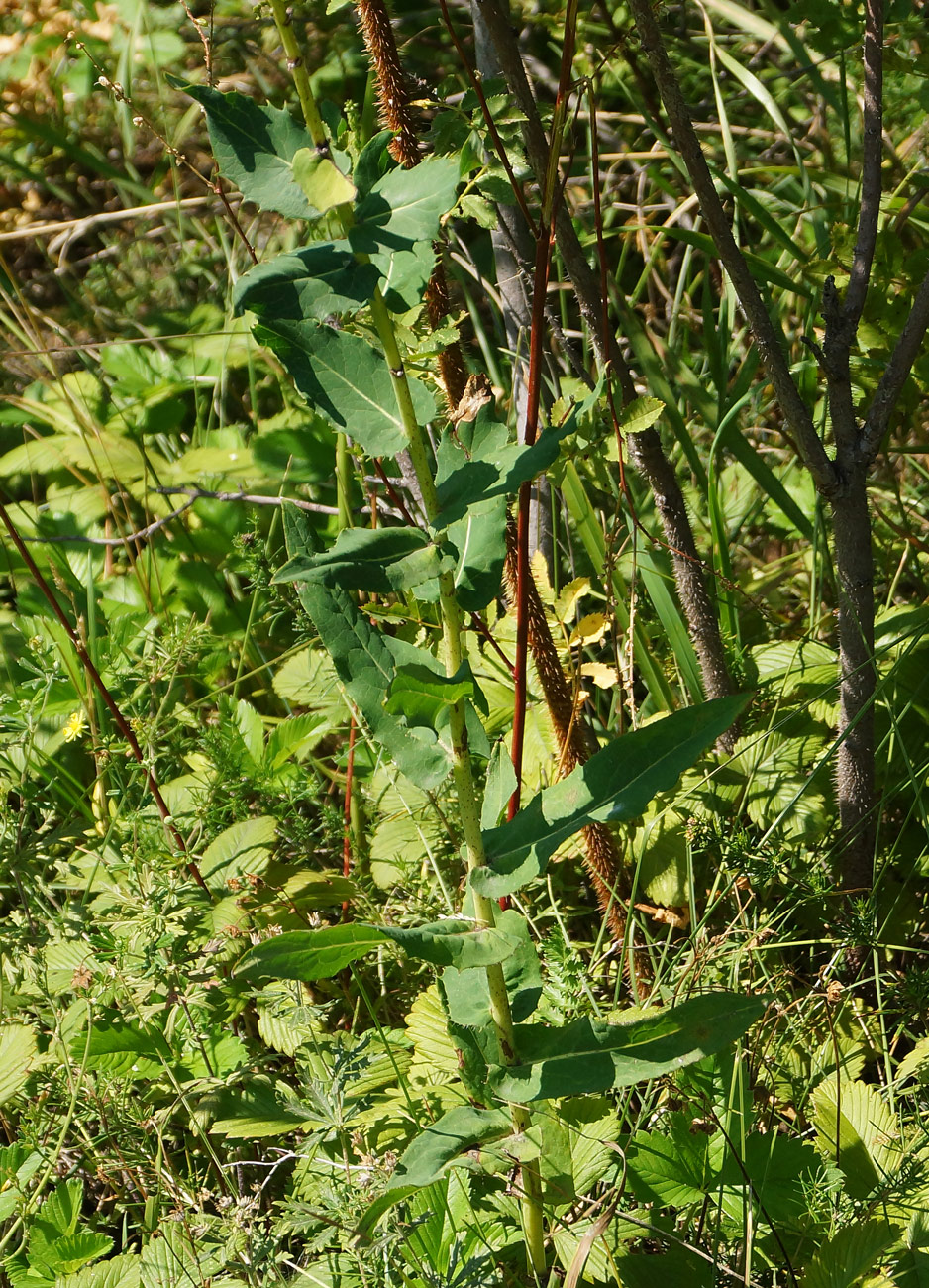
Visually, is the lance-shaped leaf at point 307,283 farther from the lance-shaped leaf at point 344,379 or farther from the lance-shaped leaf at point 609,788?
the lance-shaped leaf at point 609,788

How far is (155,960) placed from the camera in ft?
5.10

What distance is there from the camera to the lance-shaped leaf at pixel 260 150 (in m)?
0.92

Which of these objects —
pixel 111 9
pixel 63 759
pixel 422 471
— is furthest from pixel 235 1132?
pixel 111 9

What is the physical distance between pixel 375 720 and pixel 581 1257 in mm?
568

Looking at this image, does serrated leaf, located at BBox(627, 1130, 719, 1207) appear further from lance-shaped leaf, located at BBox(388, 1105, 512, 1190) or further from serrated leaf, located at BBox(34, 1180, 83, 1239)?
serrated leaf, located at BBox(34, 1180, 83, 1239)

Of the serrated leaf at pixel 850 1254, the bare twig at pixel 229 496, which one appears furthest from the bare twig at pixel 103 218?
the serrated leaf at pixel 850 1254

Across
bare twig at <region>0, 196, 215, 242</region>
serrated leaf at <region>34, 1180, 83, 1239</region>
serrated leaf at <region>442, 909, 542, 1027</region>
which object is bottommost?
serrated leaf at <region>34, 1180, 83, 1239</region>

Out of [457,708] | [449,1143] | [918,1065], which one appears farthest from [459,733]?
[918,1065]

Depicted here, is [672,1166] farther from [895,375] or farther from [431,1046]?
[895,375]

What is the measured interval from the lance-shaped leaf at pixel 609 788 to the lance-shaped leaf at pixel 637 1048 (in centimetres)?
19

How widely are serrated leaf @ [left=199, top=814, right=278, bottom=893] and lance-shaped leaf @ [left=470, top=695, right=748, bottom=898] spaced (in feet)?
2.68

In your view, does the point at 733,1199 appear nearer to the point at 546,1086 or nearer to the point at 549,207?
the point at 546,1086

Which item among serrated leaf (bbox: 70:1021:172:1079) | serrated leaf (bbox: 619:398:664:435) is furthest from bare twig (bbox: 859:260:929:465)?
serrated leaf (bbox: 70:1021:172:1079)

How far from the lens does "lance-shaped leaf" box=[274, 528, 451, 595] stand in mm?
948
